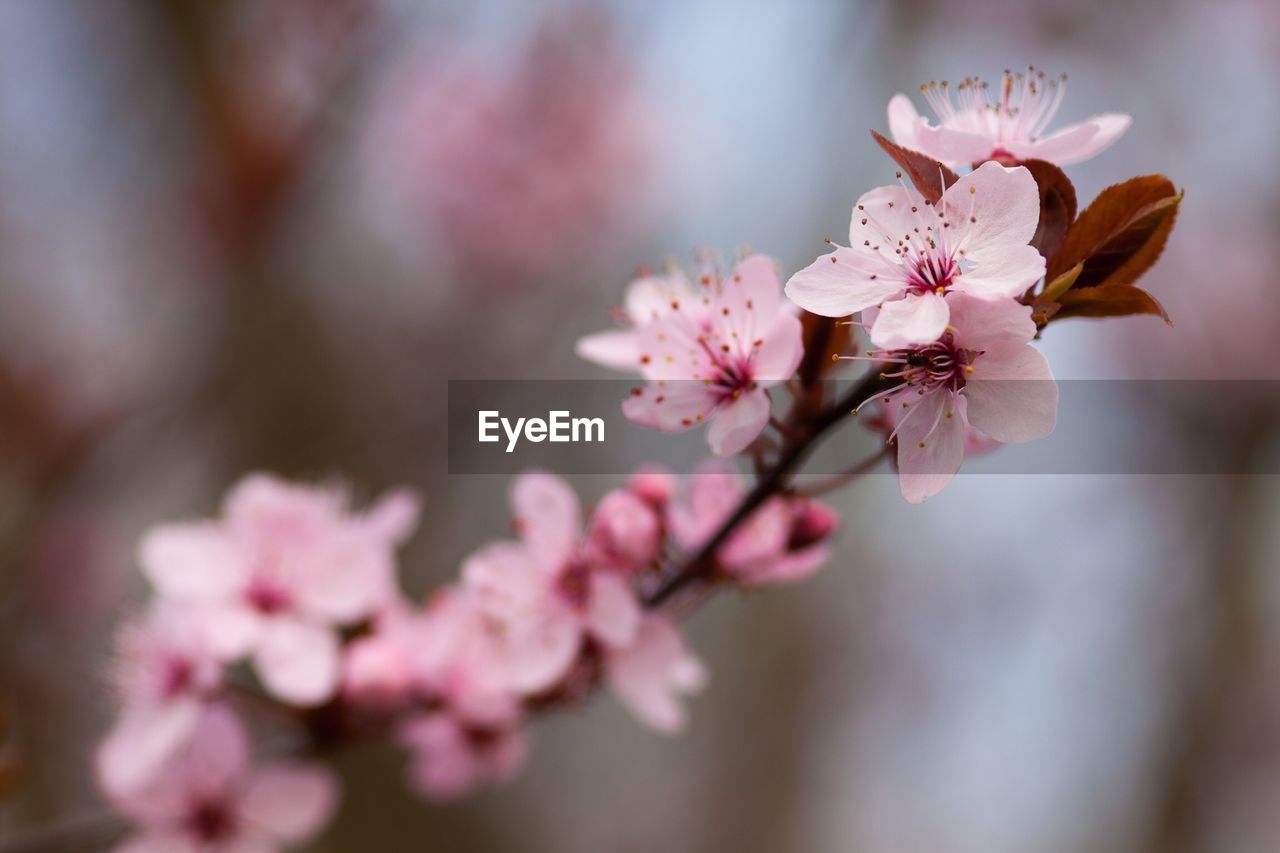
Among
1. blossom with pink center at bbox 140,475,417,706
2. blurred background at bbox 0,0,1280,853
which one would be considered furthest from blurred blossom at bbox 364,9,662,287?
blossom with pink center at bbox 140,475,417,706

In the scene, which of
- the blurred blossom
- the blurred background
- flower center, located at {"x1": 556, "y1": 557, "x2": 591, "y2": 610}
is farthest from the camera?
the blurred blossom

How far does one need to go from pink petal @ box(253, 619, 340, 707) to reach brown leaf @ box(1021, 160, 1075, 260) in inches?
32.2

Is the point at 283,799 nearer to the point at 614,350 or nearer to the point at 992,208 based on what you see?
the point at 614,350

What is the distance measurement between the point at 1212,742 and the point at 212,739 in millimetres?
2778

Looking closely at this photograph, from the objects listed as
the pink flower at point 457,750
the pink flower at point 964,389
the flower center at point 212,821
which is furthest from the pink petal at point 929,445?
the flower center at point 212,821

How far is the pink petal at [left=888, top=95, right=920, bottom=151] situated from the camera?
708mm

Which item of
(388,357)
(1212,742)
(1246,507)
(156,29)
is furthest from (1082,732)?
(156,29)

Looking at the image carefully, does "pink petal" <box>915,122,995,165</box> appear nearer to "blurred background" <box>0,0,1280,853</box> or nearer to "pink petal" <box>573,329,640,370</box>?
"pink petal" <box>573,329,640,370</box>

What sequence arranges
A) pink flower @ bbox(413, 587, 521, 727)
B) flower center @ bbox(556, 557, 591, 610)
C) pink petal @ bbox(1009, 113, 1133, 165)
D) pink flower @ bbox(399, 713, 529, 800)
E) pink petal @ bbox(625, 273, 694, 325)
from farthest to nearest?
pink flower @ bbox(399, 713, 529, 800), pink flower @ bbox(413, 587, 521, 727), flower center @ bbox(556, 557, 591, 610), pink petal @ bbox(625, 273, 694, 325), pink petal @ bbox(1009, 113, 1133, 165)

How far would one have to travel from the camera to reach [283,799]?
1.15m

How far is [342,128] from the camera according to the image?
2.04 metres

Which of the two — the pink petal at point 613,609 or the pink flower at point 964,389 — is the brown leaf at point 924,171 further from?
the pink petal at point 613,609

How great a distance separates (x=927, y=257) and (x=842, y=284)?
0.22 ft

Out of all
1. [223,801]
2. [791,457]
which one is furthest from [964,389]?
[223,801]
